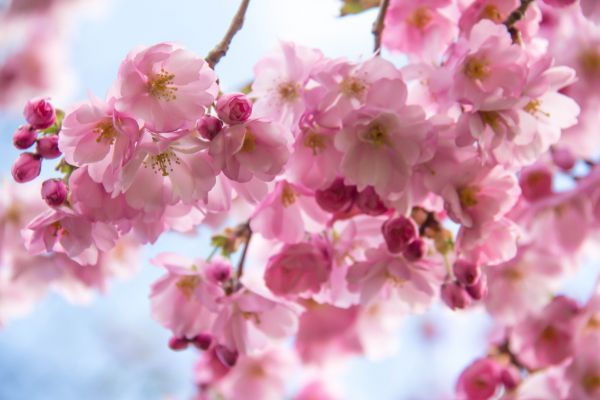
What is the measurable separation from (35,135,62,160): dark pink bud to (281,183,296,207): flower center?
1.11 feet

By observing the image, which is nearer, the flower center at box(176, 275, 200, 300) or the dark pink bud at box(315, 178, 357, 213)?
the dark pink bud at box(315, 178, 357, 213)

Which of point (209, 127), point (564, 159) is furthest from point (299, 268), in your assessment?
point (564, 159)

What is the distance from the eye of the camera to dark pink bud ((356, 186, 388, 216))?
1.01 metres

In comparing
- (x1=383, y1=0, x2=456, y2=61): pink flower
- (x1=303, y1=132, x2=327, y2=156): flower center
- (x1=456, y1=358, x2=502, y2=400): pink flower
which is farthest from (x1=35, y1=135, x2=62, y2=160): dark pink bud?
(x1=456, y1=358, x2=502, y2=400): pink flower

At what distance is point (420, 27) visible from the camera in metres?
1.24

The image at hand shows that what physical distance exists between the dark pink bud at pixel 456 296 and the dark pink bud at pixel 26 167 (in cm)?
67

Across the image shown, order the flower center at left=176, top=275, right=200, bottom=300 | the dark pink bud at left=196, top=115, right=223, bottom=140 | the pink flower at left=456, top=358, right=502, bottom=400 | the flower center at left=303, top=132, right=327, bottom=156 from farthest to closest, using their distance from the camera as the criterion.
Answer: the pink flower at left=456, top=358, right=502, bottom=400 < the flower center at left=176, top=275, right=200, bottom=300 < the flower center at left=303, top=132, right=327, bottom=156 < the dark pink bud at left=196, top=115, right=223, bottom=140

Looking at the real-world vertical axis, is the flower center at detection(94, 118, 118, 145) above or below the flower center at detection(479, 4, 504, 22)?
below

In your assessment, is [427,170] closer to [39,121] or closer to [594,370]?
[39,121]

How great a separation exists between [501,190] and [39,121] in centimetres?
68

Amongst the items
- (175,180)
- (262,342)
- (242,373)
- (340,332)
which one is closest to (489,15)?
(175,180)

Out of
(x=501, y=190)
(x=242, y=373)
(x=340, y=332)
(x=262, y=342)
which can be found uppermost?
(x=501, y=190)

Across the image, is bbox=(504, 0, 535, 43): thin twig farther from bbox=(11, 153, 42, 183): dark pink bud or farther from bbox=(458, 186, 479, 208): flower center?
bbox=(11, 153, 42, 183): dark pink bud

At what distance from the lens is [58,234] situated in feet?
3.44
